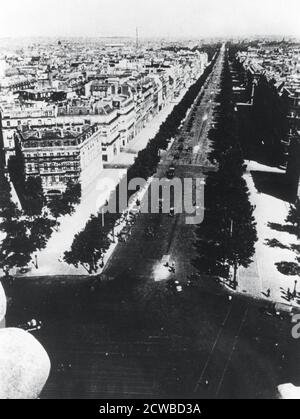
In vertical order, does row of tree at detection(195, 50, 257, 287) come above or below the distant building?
below

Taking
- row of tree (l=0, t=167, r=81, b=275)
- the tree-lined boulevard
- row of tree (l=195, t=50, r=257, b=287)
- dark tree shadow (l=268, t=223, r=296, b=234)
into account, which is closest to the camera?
the tree-lined boulevard

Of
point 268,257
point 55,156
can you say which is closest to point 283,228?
point 268,257

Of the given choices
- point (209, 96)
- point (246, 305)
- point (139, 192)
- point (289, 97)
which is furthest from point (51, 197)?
point (209, 96)

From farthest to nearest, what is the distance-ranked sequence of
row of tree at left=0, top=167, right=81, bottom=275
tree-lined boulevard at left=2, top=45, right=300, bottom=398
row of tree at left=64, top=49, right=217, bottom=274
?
row of tree at left=0, top=167, right=81, bottom=275
row of tree at left=64, top=49, right=217, bottom=274
tree-lined boulevard at left=2, top=45, right=300, bottom=398

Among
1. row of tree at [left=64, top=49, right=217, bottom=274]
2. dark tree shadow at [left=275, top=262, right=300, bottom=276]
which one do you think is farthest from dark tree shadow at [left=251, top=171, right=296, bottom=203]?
dark tree shadow at [left=275, top=262, right=300, bottom=276]

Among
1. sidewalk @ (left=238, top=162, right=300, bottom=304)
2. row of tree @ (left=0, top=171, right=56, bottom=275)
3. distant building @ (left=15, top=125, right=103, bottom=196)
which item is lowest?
sidewalk @ (left=238, top=162, right=300, bottom=304)

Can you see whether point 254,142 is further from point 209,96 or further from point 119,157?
point 209,96

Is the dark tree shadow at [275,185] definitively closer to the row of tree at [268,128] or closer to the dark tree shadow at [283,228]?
the row of tree at [268,128]

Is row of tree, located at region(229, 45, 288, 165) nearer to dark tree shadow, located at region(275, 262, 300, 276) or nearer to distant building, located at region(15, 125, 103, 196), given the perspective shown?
distant building, located at region(15, 125, 103, 196)
